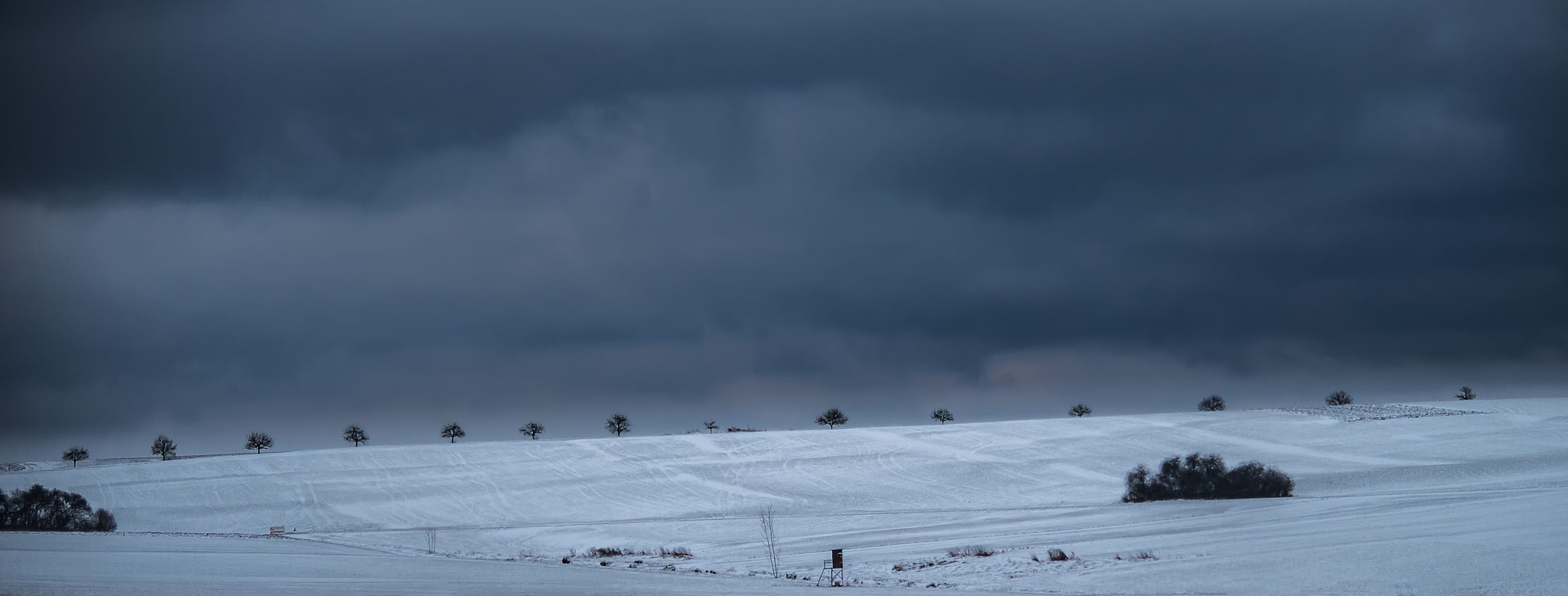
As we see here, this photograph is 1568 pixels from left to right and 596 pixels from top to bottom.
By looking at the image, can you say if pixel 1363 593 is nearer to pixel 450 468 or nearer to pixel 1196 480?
pixel 1196 480

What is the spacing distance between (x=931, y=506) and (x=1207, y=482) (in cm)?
1325

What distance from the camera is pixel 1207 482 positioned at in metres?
55.0

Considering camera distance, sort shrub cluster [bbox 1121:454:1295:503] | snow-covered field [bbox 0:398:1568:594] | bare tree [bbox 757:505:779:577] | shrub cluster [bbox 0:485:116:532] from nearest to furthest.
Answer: snow-covered field [bbox 0:398:1568:594]
bare tree [bbox 757:505:779:577]
shrub cluster [bbox 1121:454:1295:503]
shrub cluster [bbox 0:485:116:532]

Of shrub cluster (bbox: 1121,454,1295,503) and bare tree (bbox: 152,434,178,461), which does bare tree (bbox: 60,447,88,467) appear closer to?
bare tree (bbox: 152,434,178,461)

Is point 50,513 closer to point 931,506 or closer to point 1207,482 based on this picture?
point 931,506

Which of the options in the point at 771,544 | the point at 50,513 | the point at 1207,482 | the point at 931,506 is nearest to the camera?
the point at 771,544

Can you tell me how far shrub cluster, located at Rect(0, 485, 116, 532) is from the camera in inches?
2452

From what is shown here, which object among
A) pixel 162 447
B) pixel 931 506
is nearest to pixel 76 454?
pixel 162 447

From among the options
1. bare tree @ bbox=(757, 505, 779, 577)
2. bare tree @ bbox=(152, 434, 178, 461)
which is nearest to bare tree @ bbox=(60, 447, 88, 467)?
bare tree @ bbox=(152, 434, 178, 461)

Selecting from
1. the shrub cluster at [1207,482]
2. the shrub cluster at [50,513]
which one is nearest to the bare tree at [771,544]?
the shrub cluster at [1207,482]

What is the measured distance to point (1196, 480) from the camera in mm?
55219

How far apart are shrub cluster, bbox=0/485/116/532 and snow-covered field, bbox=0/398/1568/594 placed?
6.12 feet

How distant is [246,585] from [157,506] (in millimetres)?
44715

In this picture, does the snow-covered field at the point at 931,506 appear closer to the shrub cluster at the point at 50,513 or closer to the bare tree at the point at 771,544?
the bare tree at the point at 771,544
